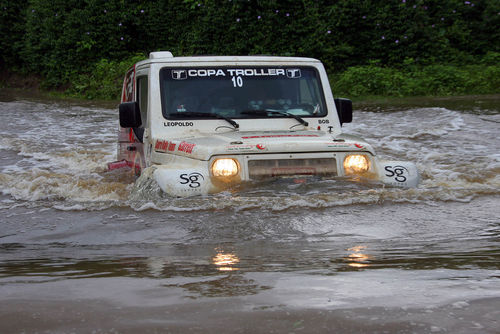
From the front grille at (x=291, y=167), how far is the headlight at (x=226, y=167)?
0.12 metres

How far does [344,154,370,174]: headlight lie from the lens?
18.6ft

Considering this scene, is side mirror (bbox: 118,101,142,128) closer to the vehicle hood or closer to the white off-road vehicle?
the white off-road vehicle

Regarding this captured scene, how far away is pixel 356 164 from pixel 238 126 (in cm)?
119

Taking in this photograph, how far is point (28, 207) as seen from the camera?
20.7ft

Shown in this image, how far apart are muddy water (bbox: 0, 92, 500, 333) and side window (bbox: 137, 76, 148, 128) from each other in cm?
76

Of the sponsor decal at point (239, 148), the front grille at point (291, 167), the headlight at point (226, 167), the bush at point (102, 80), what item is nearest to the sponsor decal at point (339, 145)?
the front grille at point (291, 167)

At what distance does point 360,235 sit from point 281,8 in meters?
15.7

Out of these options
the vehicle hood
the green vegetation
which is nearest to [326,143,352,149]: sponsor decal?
the vehicle hood

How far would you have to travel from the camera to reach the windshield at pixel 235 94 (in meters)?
6.43

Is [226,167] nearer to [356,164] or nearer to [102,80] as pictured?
[356,164]

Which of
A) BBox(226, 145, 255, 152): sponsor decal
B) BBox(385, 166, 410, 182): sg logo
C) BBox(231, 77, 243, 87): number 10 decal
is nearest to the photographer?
BBox(226, 145, 255, 152): sponsor decal

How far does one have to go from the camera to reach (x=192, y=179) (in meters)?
5.39

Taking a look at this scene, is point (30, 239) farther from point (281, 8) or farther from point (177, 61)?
point (281, 8)

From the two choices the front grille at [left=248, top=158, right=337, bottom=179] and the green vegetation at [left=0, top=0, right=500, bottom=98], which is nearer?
the front grille at [left=248, top=158, right=337, bottom=179]
